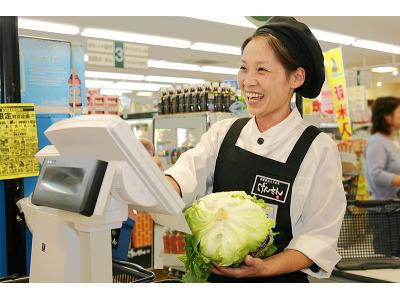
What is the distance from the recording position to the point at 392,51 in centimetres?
1280

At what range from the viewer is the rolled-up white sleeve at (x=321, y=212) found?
5.14 ft

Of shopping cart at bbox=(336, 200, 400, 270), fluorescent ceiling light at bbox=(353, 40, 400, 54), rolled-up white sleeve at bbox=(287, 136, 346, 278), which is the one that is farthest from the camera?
fluorescent ceiling light at bbox=(353, 40, 400, 54)

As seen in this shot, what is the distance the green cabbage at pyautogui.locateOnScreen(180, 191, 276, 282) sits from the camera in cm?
137

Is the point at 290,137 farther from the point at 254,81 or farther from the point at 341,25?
the point at 341,25

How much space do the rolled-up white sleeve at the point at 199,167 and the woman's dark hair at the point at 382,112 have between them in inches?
109

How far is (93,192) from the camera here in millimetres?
1054

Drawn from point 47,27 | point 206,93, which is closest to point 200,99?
point 206,93

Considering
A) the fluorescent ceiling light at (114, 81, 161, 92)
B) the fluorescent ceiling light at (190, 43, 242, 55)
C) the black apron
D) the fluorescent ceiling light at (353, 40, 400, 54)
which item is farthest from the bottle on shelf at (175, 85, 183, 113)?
the fluorescent ceiling light at (114, 81, 161, 92)

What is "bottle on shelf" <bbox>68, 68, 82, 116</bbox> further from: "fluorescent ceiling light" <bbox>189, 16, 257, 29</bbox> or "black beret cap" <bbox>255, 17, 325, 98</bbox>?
"fluorescent ceiling light" <bbox>189, 16, 257, 29</bbox>

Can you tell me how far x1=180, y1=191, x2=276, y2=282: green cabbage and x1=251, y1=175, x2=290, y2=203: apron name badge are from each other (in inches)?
7.2

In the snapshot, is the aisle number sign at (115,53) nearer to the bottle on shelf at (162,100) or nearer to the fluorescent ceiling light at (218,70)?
the bottle on shelf at (162,100)

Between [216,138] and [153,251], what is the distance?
3032mm

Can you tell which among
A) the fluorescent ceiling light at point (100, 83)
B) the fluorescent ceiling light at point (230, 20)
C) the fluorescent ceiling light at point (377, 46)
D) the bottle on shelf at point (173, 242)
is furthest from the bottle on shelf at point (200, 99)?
the fluorescent ceiling light at point (100, 83)

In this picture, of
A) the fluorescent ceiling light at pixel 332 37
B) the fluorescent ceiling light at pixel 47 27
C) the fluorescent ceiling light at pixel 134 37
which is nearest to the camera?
the fluorescent ceiling light at pixel 47 27
